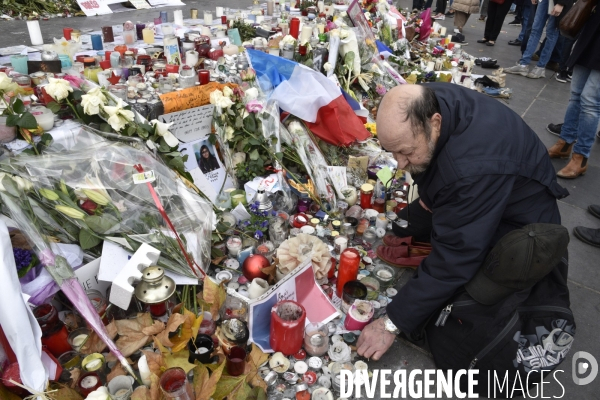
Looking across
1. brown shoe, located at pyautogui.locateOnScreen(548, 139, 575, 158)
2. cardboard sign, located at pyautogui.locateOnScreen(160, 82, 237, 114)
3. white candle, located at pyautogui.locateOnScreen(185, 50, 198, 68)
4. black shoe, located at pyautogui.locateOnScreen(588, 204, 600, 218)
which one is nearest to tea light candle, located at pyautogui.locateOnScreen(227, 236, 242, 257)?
cardboard sign, located at pyautogui.locateOnScreen(160, 82, 237, 114)

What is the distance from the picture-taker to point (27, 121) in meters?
1.98

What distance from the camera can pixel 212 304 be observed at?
6.19 feet

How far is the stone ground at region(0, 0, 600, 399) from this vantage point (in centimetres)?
198

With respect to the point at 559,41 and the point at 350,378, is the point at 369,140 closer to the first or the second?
the point at 350,378

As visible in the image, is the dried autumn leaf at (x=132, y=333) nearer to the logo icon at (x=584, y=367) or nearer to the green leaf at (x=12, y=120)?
the green leaf at (x=12, y=120)

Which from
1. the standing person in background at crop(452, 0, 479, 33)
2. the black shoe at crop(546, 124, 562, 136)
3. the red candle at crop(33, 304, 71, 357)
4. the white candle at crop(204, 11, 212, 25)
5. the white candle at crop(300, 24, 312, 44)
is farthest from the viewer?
the standing person in background at crop(452, 0, 479, 33)

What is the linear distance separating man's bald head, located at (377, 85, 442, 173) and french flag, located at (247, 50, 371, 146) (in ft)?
4.31

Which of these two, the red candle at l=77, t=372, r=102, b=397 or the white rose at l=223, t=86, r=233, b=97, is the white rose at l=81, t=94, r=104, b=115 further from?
the red candle at l=77, t=372, r=102, b=397

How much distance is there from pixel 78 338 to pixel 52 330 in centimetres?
11

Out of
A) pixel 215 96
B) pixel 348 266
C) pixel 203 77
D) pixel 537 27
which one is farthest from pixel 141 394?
pixel 537 27

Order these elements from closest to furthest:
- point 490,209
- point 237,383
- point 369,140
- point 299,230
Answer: point 237,383 < point 490,209 < point 299,230 < point 369,140

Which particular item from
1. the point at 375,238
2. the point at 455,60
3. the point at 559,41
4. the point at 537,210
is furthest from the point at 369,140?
the point at 559,41

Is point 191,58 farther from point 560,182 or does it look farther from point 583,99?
point 560,182

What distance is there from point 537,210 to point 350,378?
1082mm
